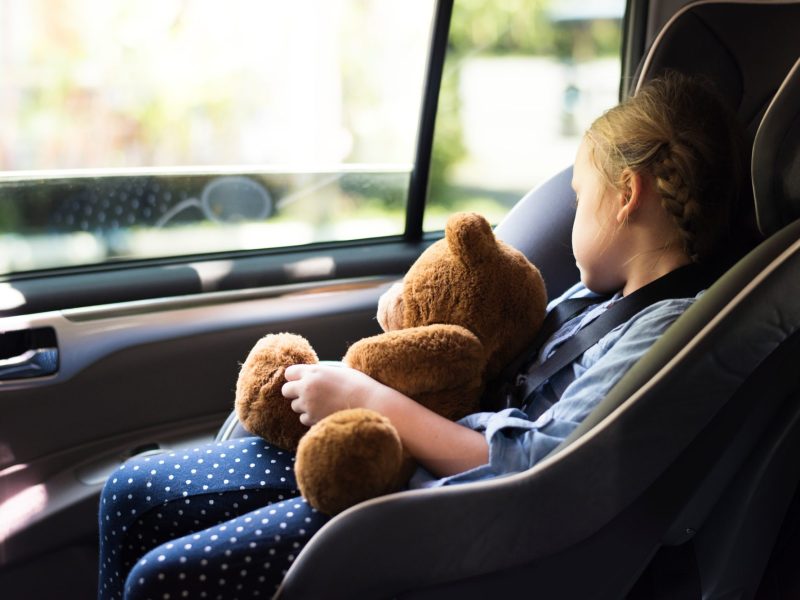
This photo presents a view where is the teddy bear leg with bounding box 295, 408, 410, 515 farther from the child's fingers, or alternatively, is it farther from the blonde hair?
the blonde hair

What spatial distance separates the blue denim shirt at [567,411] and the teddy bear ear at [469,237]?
229mm

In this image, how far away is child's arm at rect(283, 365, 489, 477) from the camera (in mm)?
1248

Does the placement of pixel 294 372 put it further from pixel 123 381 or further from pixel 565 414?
pixel 123 381

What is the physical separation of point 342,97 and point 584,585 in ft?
5.20

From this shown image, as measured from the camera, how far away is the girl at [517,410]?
118 cm

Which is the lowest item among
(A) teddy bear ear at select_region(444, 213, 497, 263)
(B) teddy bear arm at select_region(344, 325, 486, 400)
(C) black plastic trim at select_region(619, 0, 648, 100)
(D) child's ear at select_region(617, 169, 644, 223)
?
(B) teddy bear arm at select_region(344, 325, 486, 400)

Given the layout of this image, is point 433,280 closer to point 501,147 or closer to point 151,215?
point 151,215

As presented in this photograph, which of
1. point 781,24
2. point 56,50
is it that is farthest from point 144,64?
point 781,24

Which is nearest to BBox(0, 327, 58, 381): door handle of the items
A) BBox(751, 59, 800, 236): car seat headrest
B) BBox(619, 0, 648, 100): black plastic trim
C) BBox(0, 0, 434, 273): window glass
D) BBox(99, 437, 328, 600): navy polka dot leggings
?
BBox(0, 0, 434, 273): window glass

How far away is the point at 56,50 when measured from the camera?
1.98 metres

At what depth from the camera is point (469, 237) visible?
1.36 metres

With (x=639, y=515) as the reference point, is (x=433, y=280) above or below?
above

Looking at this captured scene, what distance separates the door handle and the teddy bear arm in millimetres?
854

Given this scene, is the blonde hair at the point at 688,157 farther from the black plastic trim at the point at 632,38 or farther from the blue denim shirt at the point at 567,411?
the black plastic trim at the point at 632,38
